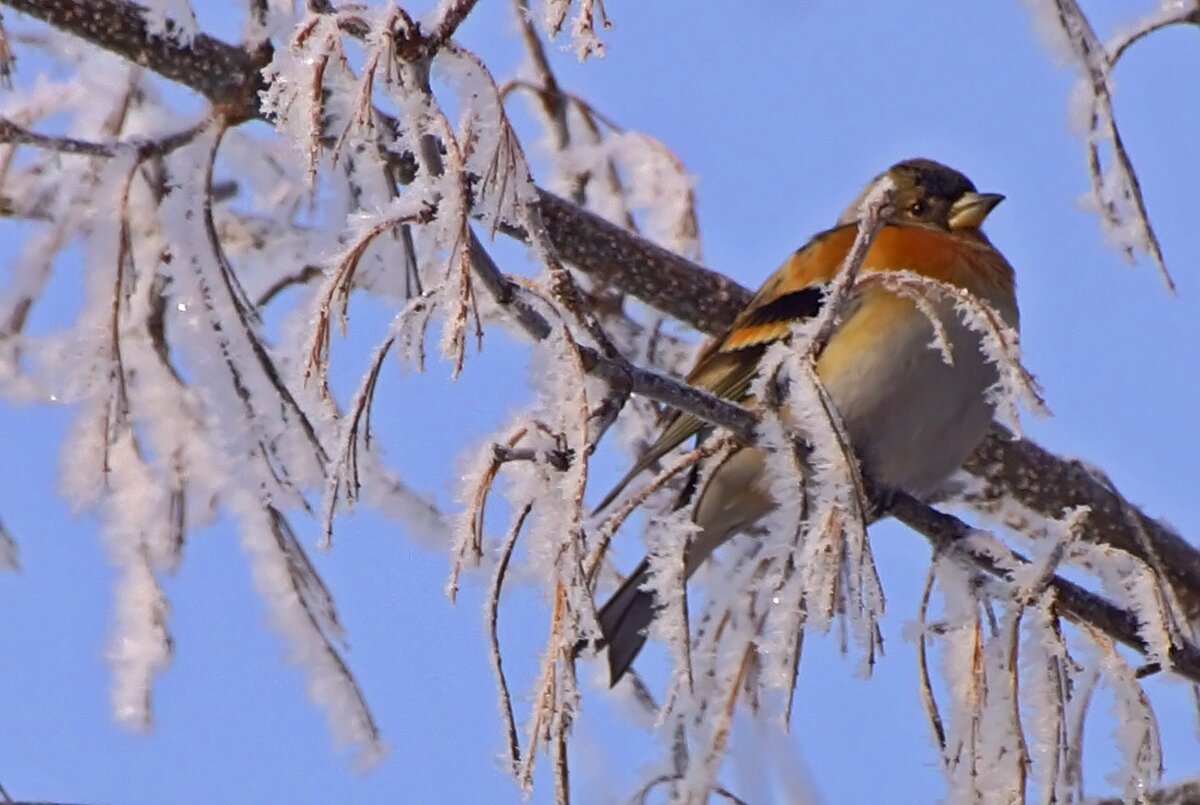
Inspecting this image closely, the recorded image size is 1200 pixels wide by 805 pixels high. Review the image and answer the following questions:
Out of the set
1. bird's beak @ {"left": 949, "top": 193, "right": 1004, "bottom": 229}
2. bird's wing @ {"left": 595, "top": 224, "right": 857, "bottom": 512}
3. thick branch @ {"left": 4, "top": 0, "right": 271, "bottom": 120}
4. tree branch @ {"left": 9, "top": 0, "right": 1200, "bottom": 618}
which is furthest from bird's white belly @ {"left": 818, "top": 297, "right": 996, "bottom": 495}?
thick branch @ {"left": 4, "top": 0, "right": 271, "bottom": 120}

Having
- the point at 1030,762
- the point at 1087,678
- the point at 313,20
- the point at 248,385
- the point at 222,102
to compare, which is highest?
the point at 222,102

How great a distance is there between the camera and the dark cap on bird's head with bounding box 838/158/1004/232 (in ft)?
13.9

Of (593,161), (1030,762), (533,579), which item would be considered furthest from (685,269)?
(1030,762)

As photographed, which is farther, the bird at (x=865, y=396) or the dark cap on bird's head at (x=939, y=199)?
the dark cap on bird's head at (x=939, y=199)

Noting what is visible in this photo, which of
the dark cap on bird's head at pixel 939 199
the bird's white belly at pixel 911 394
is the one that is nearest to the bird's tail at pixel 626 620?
the bird's white belly at pixel 911 394

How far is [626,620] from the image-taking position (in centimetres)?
333

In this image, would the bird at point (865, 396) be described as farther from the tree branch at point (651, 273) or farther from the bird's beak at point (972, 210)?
the bird's beak at point (972, 210)

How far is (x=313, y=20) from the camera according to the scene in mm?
1922

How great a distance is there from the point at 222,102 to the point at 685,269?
108 cm

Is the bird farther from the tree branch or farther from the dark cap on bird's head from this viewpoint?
the dark cap on bird's head

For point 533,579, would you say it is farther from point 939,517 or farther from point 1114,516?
point 1114,516

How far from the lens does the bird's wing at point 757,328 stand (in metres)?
3.50

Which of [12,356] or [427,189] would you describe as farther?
[12,356]

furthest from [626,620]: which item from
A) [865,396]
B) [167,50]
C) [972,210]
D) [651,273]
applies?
[972,210]
